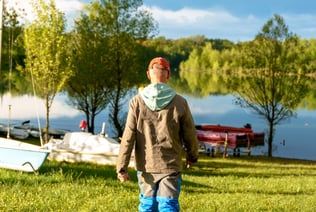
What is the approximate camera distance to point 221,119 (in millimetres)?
68938

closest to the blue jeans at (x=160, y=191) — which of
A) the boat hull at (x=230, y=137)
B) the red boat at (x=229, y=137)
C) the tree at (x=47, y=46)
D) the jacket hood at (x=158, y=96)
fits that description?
the jacket hood at (x=158, y=96)

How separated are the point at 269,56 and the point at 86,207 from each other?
102ft

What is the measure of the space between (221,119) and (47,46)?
43.9 m


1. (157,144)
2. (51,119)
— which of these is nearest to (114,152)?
(157,144)

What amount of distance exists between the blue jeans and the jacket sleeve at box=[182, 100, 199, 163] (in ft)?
0.92

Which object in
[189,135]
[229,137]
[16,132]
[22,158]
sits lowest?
[229,137]

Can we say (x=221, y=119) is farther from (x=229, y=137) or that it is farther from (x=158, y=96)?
(x=158, y=96)

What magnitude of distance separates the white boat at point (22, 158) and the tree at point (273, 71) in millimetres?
26042

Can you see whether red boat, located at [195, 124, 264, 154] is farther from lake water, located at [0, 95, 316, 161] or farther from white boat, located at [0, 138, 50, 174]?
white boat, located at [0, 138, 50, 174]

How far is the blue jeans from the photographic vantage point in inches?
232

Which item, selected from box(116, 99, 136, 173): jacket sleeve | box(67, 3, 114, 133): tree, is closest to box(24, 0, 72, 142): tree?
box(67, 3, 114, 133): tree

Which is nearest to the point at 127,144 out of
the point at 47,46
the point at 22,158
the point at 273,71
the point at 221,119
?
the point at 22,158

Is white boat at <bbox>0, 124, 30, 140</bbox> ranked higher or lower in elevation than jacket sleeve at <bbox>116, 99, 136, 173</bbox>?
lower

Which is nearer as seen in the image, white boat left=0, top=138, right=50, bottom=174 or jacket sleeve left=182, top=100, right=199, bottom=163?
jacket sleeve left=182, top=100, right=199, bottom=163
